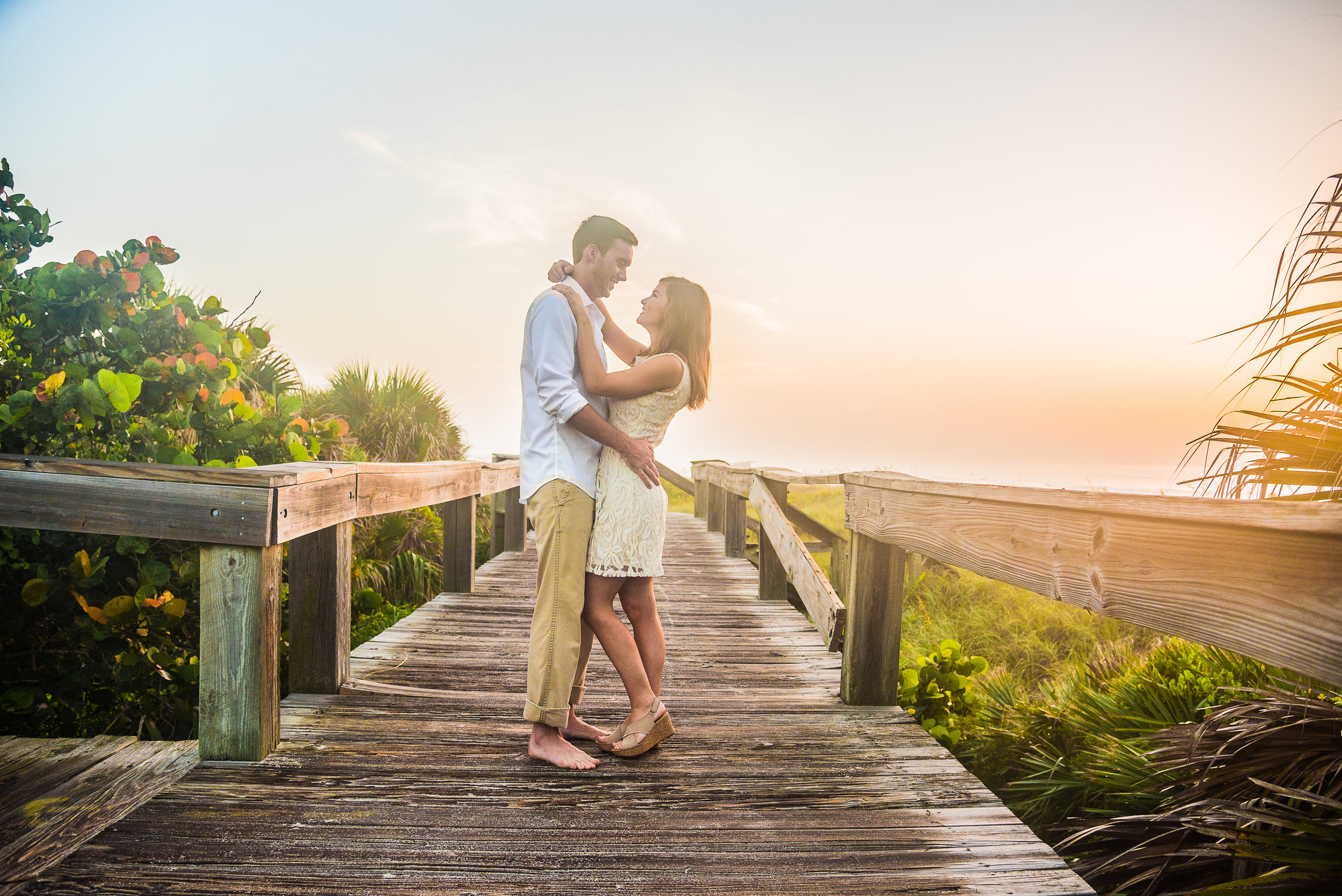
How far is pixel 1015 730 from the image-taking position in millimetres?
4426

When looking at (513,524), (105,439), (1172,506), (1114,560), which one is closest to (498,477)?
(513,524)

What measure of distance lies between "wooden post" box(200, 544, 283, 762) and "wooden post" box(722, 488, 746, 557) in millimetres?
5354

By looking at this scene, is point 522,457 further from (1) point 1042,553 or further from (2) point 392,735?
(1) point 1042,553

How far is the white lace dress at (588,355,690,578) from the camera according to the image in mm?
2576

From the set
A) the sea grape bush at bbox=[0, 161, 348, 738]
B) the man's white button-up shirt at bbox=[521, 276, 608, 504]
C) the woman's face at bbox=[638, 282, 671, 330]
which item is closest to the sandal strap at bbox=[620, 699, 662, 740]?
the man's white button-up shirt at bbox=[521, 276, 608, 504]

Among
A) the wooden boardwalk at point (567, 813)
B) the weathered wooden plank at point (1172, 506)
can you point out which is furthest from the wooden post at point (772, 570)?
the weathered wooden plank at point (1172, 506)

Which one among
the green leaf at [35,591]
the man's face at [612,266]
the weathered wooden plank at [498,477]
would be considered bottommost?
the green leaf at [35,591]

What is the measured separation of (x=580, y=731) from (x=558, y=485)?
915 mm

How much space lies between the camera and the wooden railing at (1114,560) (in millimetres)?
1202

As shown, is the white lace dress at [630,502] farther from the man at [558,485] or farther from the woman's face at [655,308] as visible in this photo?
the woman's face at [655,308]

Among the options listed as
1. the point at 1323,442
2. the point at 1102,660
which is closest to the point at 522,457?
the point at 1323,442

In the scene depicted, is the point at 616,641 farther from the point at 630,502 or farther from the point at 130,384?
the point at 130,384

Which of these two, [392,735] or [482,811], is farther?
[392,735]

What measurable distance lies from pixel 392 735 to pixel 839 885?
1.65 metres
